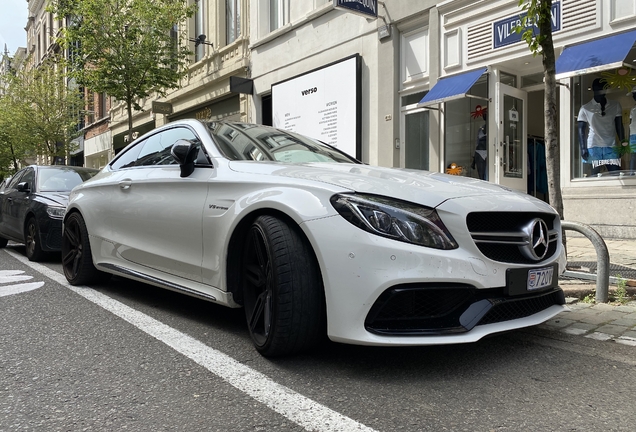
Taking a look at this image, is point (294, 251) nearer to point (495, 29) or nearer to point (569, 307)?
point (569, 307)

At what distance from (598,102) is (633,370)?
6.75 meters

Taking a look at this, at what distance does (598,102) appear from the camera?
27.4ft

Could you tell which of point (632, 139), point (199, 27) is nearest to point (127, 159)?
point (632, 139)

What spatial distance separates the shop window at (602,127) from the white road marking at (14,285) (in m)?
7.88

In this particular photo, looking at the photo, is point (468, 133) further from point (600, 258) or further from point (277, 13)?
point (277, 13)

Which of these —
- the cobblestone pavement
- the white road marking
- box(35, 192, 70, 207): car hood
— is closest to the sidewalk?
the cobblestone pavement

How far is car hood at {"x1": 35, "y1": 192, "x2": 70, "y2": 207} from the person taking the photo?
671 cm

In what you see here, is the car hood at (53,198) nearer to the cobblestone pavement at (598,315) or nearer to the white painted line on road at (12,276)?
the white painted line on road at (12,276)

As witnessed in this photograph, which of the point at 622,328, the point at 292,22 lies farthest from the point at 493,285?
the point at 292,22

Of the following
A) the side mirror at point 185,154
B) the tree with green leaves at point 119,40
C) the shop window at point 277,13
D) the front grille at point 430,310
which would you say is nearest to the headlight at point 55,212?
the side mirror at point 185,154

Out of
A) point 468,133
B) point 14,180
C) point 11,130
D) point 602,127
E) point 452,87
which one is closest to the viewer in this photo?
point 602,127

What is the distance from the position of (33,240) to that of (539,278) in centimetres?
632

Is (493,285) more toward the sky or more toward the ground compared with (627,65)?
more toward the ground

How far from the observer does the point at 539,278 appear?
9.21 ft
